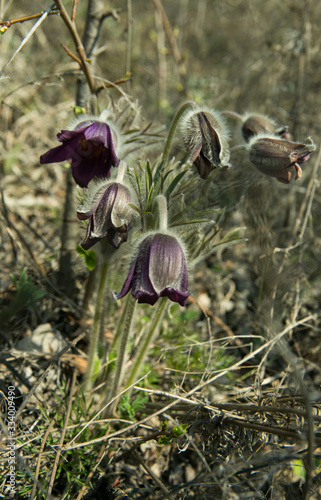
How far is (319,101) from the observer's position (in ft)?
9.75

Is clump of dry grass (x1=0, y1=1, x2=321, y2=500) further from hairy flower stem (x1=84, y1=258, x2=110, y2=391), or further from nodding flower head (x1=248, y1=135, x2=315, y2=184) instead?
nodding flower head (x1=248, y1=135, x2=315, y2=184)

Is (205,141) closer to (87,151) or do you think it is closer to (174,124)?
(174,124)

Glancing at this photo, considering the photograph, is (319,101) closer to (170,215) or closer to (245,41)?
(245,41)

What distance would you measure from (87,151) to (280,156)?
2.45 ft

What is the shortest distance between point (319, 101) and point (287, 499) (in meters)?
2.65

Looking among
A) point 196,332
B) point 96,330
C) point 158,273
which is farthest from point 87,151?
point 196,332

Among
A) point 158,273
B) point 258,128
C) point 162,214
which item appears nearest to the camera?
point 158,273

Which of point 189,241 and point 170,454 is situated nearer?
point 189,241

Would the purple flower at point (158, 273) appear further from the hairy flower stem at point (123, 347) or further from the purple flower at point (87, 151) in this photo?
the purple flower at point (87, 151)

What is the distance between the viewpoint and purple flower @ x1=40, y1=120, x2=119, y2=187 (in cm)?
138

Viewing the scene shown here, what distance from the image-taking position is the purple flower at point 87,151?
4.52 feet

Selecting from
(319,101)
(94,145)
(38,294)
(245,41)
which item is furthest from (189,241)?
(245,41)

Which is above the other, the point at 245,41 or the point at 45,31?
the point at 45,31

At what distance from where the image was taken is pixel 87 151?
1469 mm
